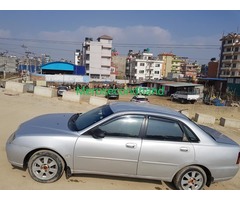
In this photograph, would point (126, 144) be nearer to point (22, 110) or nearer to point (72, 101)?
point (22, 110)

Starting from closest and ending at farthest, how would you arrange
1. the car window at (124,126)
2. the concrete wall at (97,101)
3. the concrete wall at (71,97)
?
1. the car window at (124,126)
2. the concrete wall at (71,97)
3. the concrete wall at (97,101)

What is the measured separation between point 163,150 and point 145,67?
6344cm

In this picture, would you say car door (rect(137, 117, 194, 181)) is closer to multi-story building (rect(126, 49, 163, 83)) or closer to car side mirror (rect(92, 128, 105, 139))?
car side mirror (rect(92, 128, 105, 139))

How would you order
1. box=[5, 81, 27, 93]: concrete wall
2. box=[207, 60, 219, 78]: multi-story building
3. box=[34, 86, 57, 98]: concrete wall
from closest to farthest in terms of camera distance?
box=[34, 86, 57, 98]: concrete wall
box=[5, 81, 27, 93]: concrete wall
box=[207, 60, 219, 78]: multi-story building

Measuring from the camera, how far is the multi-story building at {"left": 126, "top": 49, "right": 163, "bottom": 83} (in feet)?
212

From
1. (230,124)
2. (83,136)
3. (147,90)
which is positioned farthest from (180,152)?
(147,90)

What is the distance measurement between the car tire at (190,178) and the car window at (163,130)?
0.56 m

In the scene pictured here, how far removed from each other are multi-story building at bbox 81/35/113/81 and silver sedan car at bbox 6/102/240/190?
49.8 m

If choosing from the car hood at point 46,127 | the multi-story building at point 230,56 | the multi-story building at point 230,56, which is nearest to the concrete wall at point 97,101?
the car hood at point 46,127

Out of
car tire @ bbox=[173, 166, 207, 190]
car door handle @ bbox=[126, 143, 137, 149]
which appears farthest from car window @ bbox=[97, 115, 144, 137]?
car tire @ bbox=[173, 166, 207, 190]

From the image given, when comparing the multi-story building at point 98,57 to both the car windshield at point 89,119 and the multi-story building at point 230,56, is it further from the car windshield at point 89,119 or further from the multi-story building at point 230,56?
the car windshield at point 89,119

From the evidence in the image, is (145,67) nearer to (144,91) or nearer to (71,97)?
(144,91)

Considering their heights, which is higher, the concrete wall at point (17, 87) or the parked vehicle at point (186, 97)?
the concrete wall at point (17, 87)

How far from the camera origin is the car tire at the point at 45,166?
10.1 feet
